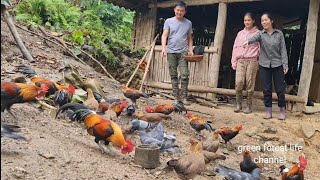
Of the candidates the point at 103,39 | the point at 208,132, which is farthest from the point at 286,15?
the point at 208,132

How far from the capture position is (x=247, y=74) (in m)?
7.73

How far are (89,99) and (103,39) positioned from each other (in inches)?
228

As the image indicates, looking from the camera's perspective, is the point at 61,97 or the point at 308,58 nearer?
the point at 61,97

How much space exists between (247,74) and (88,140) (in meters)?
4.15

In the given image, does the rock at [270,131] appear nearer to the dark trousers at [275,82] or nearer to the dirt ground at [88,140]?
the dirt ground at [88,140]

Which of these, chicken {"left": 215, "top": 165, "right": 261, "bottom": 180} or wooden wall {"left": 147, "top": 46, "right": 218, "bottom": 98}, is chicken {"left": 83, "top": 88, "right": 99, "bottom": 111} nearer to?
chicken {"left": 215, "top": 165, "right": 261, "bottom": 180}

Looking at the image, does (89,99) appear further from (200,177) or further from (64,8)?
(64,8)

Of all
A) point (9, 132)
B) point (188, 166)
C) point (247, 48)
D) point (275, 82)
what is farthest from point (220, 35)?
point (9, 132)

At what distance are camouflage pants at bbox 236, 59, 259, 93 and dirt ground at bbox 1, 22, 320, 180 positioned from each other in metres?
0.62

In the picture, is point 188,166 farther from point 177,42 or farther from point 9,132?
point 177,42

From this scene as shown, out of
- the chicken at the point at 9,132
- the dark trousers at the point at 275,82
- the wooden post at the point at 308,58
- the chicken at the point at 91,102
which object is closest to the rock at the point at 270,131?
the dark trousers at the point at 275,82

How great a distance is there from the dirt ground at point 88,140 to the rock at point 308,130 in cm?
8

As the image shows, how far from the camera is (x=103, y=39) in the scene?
11531 millimetres

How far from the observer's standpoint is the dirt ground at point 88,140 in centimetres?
360
